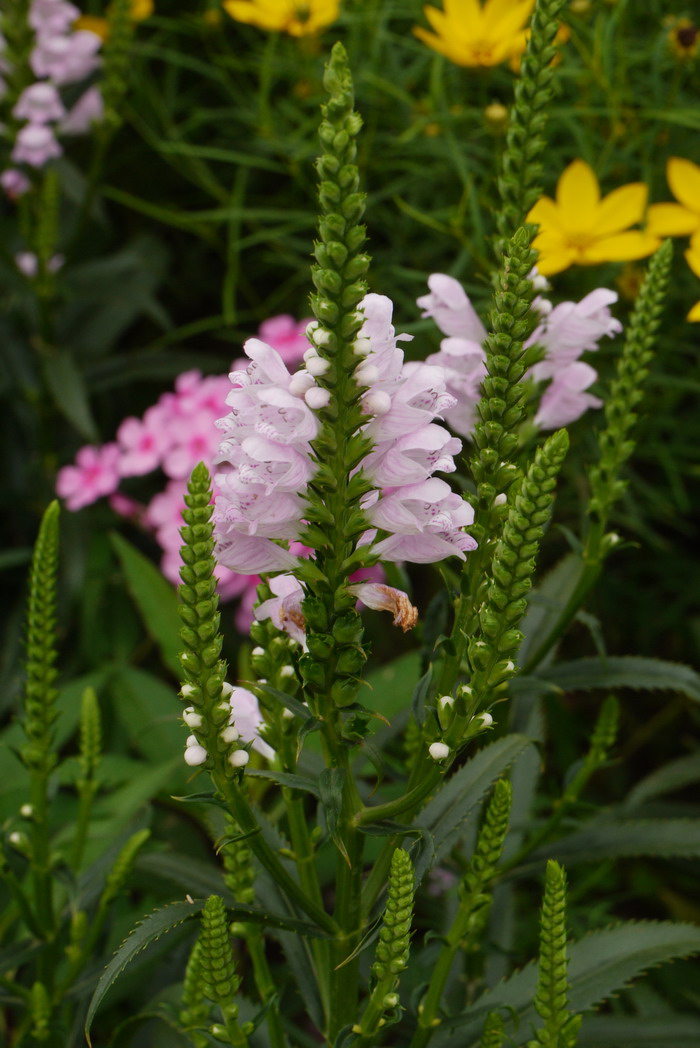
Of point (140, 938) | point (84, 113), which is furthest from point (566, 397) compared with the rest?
point (84, 113)

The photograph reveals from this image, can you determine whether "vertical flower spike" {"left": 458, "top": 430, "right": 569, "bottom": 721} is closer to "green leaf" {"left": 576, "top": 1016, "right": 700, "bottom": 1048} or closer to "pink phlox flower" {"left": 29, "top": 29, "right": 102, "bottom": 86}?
"green leaf" {"left": 576, "top": 1016, "right": 700, "bottom": 1048}

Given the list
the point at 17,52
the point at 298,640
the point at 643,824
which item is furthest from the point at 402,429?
the point at 17,52

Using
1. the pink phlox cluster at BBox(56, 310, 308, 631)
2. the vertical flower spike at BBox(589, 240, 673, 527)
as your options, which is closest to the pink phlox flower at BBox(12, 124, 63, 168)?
the pink phlox cluster at BBox(56, 310, 308, 631)

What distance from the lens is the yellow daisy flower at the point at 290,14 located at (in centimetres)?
140

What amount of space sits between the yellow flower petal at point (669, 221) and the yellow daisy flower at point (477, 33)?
0.88 feet

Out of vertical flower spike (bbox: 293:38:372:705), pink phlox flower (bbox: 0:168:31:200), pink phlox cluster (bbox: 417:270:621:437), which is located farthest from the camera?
pink phlox flower (bbox: 0:168:31:200)

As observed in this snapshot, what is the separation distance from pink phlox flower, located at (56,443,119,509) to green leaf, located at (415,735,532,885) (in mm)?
913

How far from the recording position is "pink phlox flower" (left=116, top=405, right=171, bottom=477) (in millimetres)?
1518

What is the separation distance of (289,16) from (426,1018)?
1.27 metres

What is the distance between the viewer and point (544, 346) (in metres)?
0.90

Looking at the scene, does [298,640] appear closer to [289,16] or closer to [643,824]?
[643,824]

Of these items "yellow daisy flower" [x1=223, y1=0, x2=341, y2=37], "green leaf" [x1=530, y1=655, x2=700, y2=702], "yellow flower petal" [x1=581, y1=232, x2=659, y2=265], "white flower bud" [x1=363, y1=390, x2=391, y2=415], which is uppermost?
"yellow daisy flower" [x1=223, y1=0, x2=341, y2=37]

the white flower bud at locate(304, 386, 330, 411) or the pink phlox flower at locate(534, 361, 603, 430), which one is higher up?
the white flower bud at locate(304, 386, 330, 411)

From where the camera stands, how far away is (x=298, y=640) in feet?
2.26
